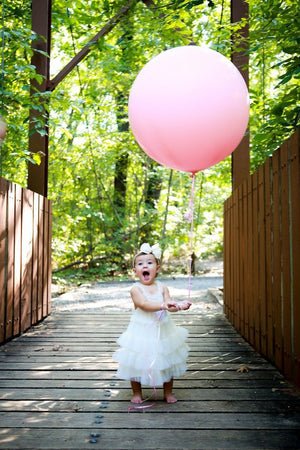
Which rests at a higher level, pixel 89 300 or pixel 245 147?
pixel 245 147

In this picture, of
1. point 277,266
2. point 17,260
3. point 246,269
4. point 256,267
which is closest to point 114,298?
point 17,260

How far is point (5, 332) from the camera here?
478 centimetres

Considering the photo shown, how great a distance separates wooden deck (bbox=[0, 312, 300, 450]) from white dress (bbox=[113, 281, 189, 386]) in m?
0.19

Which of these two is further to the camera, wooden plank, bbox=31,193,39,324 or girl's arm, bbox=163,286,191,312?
wooden plank, bbox=31,193,39,324

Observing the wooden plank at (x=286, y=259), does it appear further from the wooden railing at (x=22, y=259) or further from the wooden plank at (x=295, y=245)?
the wooden railing at (x=22, y=259)

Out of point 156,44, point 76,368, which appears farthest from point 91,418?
point 156,44

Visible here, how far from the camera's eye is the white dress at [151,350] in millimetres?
3049

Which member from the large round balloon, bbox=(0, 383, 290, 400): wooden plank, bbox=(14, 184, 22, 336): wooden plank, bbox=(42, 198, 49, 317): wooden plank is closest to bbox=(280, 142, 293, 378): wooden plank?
bbox=(0, 383, 290, 400): wooden plank

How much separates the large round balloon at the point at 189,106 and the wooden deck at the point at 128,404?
1.65m

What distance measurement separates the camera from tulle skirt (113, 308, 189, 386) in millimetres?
3047

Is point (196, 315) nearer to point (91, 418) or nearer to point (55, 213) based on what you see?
point (91, 418)

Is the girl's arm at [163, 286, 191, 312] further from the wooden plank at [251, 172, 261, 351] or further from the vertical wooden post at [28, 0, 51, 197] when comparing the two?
the vertical wooden post at [28, 0, 51, 197]

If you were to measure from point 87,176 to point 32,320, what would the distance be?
8.45m

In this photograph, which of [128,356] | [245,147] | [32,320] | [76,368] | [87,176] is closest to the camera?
[128,356]
